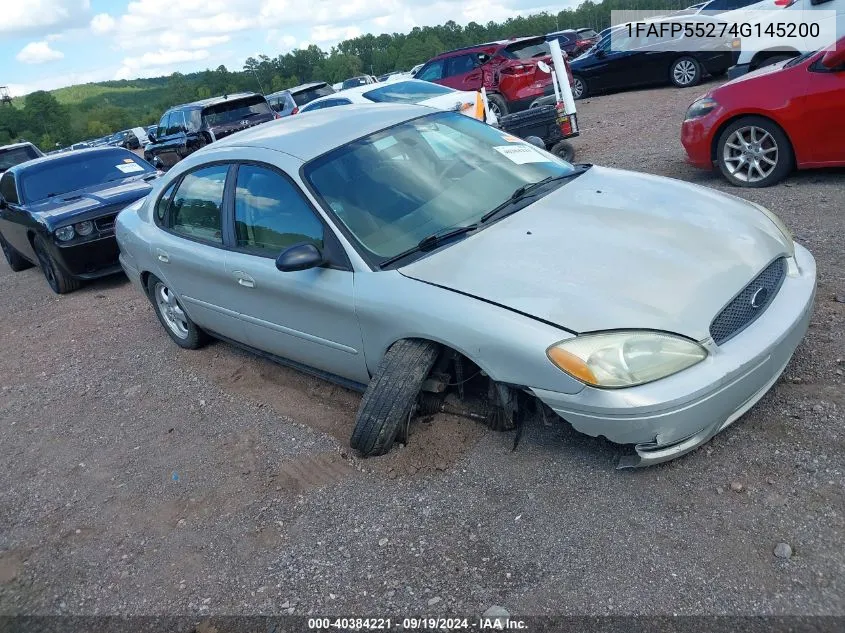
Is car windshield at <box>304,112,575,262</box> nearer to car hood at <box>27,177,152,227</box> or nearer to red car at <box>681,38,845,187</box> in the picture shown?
red car at <box>681,38,845,187</box>

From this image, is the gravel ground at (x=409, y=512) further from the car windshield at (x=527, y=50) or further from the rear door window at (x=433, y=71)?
the rear door window at (x=433, y=71)

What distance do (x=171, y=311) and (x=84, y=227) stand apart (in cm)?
298

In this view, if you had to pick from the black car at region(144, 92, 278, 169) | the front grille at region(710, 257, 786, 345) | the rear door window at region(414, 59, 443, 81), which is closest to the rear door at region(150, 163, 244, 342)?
the front grille at region(710, 257, 786, 345)

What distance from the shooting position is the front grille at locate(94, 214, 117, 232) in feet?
25.4

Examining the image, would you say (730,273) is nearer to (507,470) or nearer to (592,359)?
(592,359)

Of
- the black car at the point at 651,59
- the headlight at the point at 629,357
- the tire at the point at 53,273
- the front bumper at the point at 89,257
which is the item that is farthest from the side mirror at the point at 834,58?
the tire at the point at 53,273

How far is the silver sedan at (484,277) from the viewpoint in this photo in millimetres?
2750

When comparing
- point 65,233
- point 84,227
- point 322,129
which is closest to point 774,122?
point 322,129

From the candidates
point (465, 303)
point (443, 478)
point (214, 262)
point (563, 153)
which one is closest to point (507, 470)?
point (443, 478)

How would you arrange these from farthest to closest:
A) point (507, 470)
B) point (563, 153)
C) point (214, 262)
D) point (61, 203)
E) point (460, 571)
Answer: point (563, 153)
point (61, 203)
point (214, 262)
point (507, 470)
point (460, 571)

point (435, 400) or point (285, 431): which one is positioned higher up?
point (435, 400)

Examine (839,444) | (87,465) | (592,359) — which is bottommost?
(87,465)

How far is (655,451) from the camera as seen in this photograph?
2.79 meters

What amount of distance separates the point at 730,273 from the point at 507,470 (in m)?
1.35
